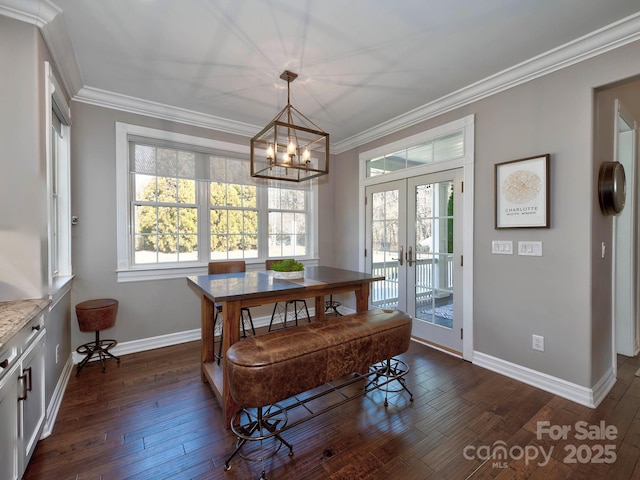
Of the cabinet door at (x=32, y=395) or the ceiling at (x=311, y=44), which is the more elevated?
the ceiling at (x=311, y=44)

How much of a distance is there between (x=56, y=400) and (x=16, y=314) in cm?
114

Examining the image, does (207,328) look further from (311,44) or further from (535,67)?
(535,67)

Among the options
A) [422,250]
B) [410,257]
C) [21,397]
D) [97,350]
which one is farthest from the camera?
[410,257]

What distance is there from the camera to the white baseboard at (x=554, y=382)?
7.59 feet

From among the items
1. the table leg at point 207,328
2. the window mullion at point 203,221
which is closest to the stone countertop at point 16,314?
the table leg at point 207,328

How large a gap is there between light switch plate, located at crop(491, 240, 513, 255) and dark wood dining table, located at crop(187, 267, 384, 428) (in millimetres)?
1298

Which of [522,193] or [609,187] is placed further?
[522,193]

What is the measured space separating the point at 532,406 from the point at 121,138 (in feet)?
15.3

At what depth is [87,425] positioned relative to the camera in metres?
2.04

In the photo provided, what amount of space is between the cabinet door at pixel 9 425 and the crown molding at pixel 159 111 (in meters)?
2.79

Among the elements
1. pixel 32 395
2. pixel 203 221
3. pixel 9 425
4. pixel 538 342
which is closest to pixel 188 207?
pixel 203 221

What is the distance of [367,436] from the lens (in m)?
1.94

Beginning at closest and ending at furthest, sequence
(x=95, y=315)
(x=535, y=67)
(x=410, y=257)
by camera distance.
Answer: (x=535, y=67), (x=95, y=315), (x=410, y=257)

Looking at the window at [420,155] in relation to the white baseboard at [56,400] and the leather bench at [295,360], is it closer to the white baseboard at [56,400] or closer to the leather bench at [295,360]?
the leather bench at [295,360]
